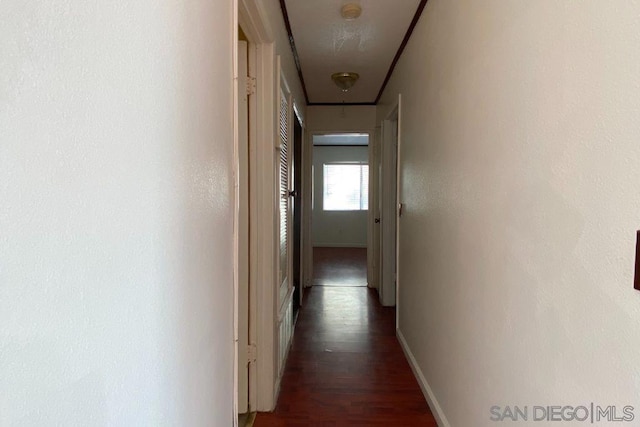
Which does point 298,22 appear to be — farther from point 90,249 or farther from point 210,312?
point 90,249

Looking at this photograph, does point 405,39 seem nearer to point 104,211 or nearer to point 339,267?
point 104,211

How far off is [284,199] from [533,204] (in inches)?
69.1

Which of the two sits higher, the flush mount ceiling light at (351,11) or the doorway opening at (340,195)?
the flush mount ceiling light at (351,11)

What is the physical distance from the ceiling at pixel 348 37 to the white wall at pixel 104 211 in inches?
62.0

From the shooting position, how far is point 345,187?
29.4ft

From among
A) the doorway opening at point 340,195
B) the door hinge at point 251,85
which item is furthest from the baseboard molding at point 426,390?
the doorway opening at point 340,195

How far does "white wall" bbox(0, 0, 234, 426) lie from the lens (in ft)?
1.48

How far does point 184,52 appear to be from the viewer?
0.91 meters

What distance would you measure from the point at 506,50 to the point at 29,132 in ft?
4.49

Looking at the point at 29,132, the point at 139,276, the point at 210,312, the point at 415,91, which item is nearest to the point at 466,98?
the point at 415,91

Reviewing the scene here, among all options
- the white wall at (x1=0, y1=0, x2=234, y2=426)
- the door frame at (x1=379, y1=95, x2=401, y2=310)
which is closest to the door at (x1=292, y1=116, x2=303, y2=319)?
the door frame at (x1=379, y1=95, x2=401, y2=310)

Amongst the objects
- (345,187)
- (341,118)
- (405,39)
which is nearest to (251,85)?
(405,39)

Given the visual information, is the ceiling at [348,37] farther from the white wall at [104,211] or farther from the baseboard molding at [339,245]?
the baseboard molding at [339,245]

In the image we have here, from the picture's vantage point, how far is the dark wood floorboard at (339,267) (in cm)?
545
